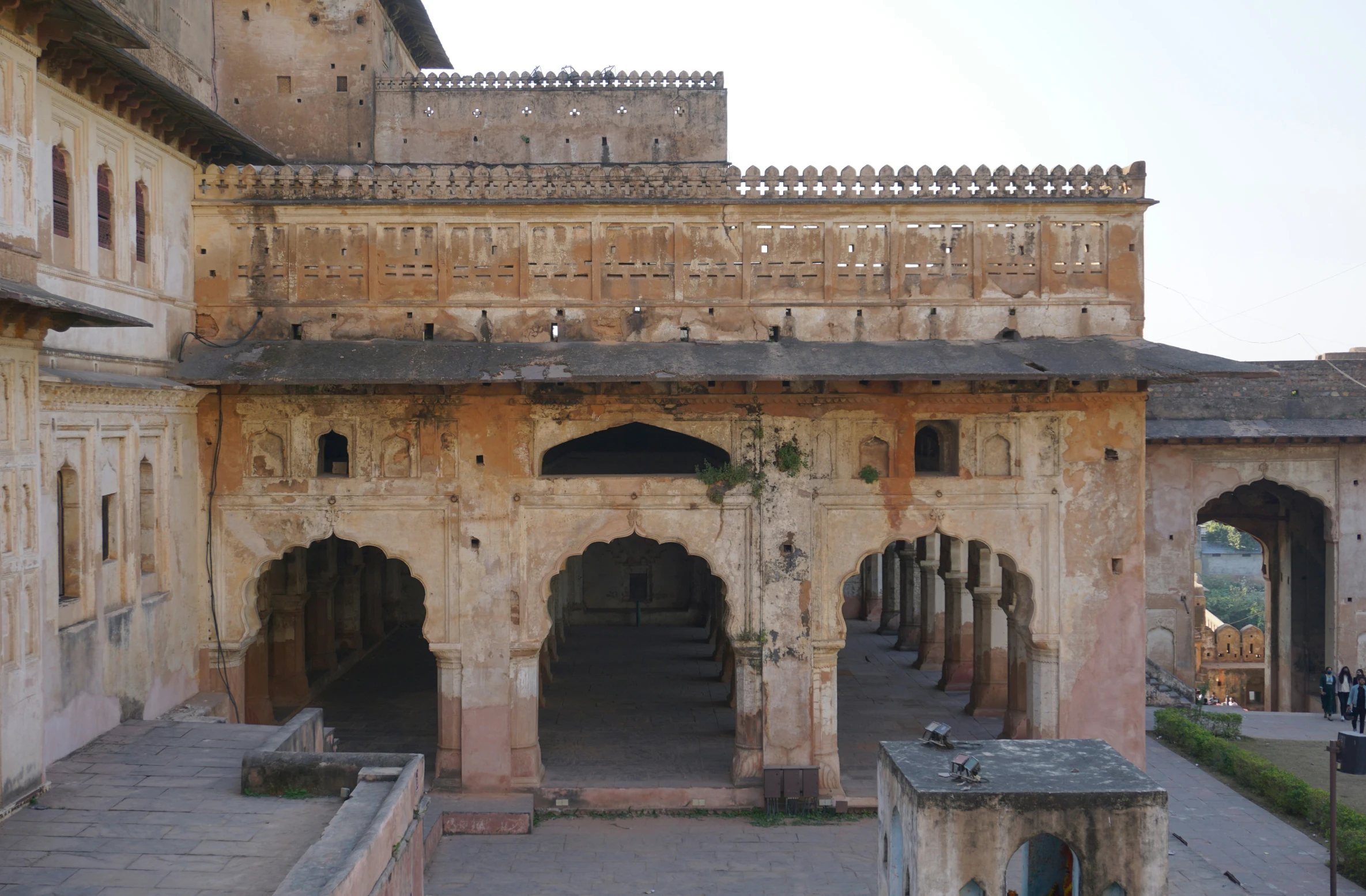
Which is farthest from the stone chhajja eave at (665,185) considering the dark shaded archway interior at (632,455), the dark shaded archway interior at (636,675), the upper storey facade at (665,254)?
the dark shaded archway interior at (636,675)

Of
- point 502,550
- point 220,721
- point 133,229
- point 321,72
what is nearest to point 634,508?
point 502,550

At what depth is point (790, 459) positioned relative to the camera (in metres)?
13.3

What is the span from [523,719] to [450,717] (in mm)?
910

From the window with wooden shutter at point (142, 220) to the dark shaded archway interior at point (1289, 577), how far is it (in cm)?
2146

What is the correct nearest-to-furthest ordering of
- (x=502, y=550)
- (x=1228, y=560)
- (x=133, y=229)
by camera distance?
(x=133, y=229), (x=502, y=550), (x=1228, y=560)

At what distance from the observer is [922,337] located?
1373cm

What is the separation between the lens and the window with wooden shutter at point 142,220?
Result: 1216cm

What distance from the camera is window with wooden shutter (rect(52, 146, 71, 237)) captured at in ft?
34.2

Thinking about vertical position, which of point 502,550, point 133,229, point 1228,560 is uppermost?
point 133,229

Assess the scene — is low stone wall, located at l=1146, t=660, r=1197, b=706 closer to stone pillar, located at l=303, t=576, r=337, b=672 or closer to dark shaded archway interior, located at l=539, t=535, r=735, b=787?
dark shaded archway interior, located at l=539, t=535, r=735, b=787

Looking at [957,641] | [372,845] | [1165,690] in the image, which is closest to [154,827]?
[372,845]

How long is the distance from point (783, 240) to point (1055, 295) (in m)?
3.57

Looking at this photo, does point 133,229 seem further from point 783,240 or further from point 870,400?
point 870,400

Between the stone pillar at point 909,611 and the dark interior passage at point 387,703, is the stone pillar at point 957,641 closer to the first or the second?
the stone pillar at point 909,611
